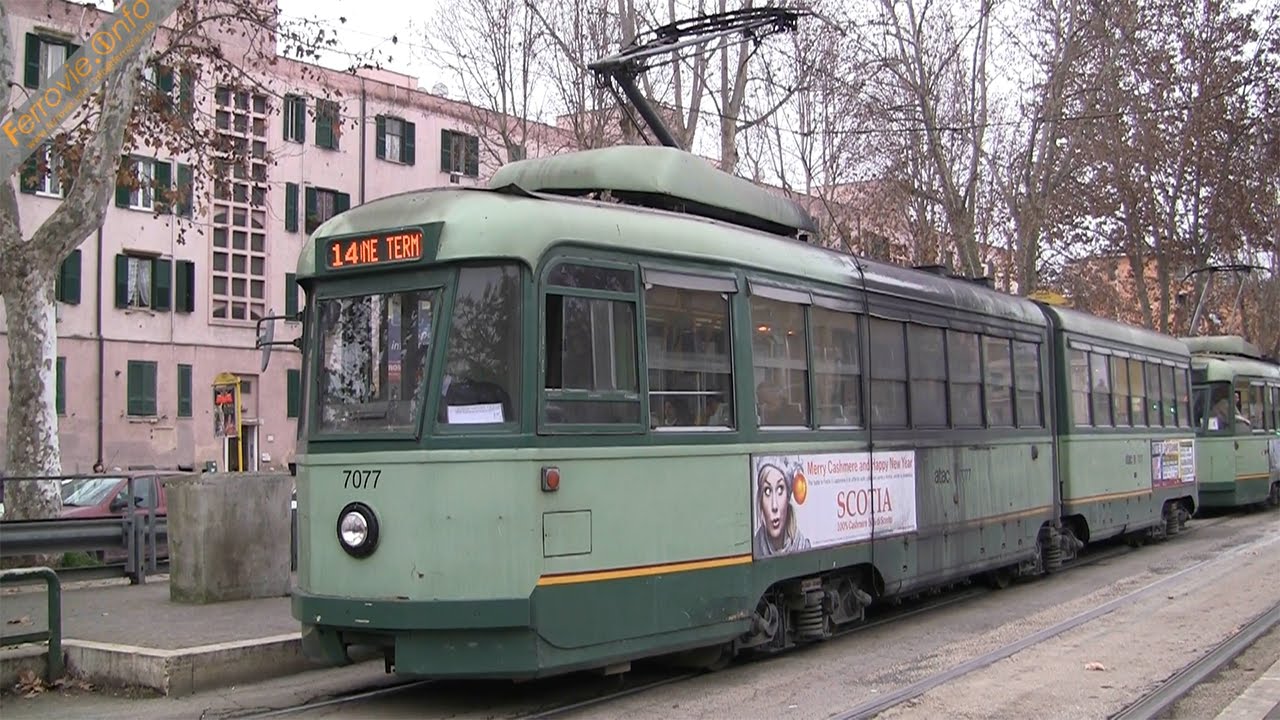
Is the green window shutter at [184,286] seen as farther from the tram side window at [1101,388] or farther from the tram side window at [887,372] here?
the tram side window at [887,372]

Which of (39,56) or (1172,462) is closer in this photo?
(1172,462)

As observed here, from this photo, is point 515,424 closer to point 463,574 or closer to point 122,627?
point 463,574

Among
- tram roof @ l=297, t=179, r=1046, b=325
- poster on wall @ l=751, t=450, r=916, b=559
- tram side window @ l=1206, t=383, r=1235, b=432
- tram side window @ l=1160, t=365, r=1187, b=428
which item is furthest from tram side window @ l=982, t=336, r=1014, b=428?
tram side window @ l=1206, t=383, r=1235, b=432

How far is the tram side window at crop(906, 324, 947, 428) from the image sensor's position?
11008 millimetres

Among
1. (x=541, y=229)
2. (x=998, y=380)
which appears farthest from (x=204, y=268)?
(x=541, y=229)

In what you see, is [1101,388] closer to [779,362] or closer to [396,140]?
[779,362]

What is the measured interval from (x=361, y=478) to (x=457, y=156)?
110ft

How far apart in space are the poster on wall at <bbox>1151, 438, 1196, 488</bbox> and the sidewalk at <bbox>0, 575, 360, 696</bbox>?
1282 centimetres

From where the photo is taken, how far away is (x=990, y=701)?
24.7 feet

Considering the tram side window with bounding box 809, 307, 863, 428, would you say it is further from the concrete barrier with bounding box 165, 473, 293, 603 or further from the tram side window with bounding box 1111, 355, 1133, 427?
the tram side window with bounding box 1111, 355, 1133, 427

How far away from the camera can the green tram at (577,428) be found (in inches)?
281

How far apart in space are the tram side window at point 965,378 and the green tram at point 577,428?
2088 mm

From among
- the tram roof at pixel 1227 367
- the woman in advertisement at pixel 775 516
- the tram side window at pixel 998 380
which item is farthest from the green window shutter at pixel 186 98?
the tram roof at pixel 1227 367

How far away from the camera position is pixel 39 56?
1195 inches
